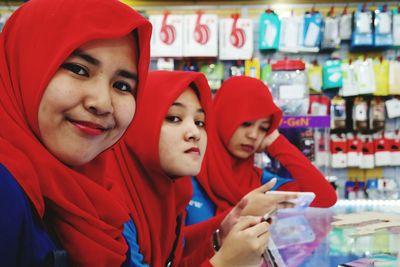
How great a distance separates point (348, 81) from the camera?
3492 mm

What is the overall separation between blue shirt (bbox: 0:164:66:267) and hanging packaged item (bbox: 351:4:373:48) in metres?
3.37

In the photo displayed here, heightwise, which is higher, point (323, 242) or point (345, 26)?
point (345, 26)

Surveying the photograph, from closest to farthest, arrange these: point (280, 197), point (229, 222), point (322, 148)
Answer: point (229, 222) → point (280, 197) → point (322, 148)

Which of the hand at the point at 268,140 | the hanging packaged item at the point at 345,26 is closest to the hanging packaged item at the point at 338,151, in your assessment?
the hanging packaged item at the point at 345,26

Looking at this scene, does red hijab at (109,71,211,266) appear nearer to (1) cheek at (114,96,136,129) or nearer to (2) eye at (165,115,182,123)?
(2) eye at (165,115,182,123)

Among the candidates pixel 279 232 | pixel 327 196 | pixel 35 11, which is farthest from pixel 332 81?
pixel 35 11

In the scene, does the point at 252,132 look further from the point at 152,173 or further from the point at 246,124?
the point at 152,173

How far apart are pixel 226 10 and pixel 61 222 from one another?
3.38m

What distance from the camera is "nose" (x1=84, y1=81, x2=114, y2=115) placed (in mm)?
694

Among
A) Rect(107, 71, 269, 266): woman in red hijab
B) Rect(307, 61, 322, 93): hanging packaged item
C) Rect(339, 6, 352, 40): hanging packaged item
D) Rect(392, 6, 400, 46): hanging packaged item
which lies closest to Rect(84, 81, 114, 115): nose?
Rect(107, 71, 269, 266): woman in red hijab

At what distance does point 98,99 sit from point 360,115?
3175 mm

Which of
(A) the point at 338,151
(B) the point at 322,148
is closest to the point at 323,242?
(B) the point at 322,148

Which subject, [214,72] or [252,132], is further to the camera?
[214,72]

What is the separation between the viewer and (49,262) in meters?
0.62
